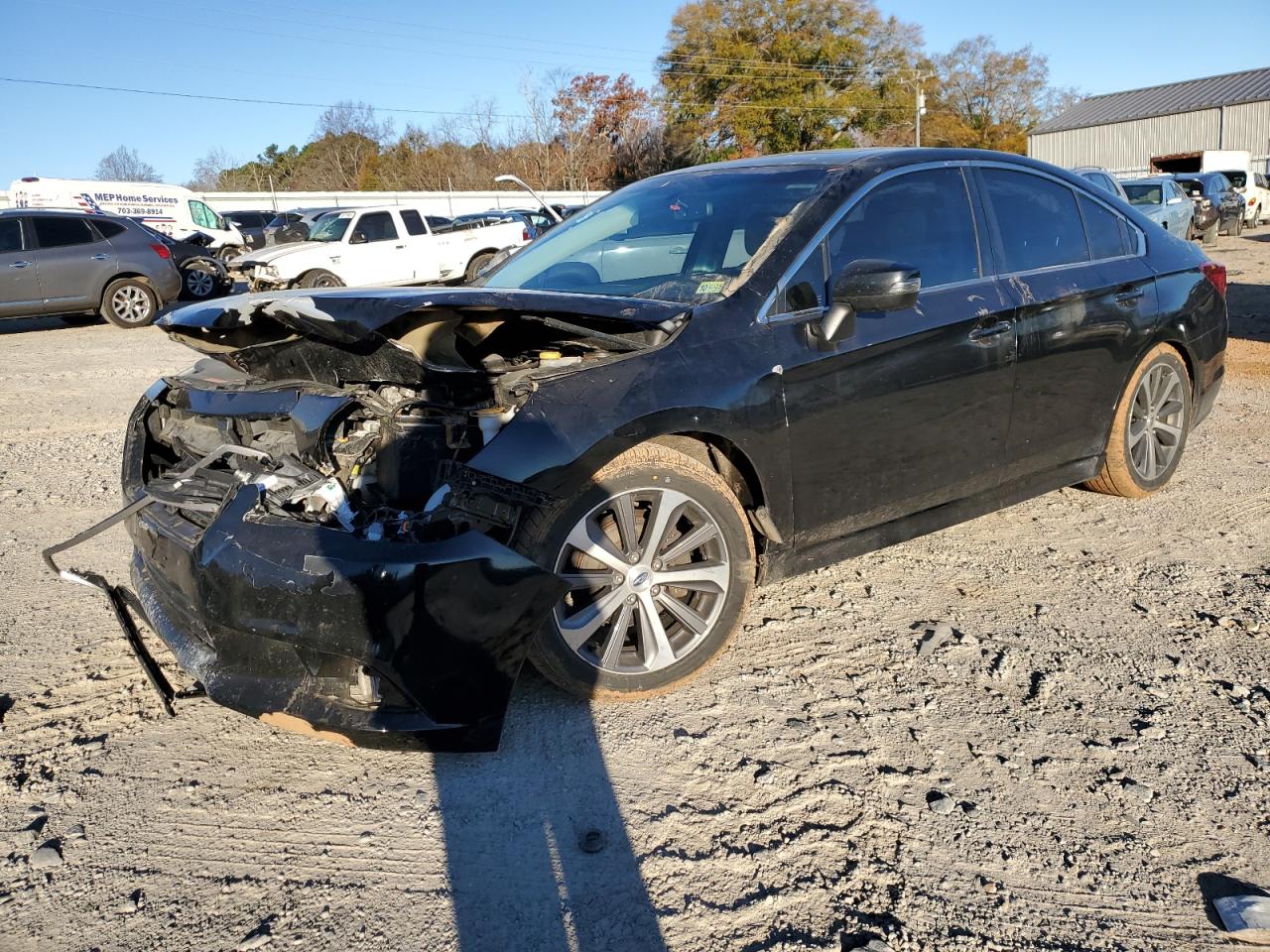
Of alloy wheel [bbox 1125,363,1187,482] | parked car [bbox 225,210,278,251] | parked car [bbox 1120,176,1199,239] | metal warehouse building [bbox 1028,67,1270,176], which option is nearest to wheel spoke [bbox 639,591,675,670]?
alloy wheel [bbox 1125,363,1187,482]

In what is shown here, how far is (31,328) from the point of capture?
15484mm

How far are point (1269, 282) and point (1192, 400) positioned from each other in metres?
11.7

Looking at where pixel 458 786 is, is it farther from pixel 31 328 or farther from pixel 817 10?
pixel 817 10

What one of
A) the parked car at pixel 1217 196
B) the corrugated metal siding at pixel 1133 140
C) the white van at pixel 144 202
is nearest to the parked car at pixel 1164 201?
the parked car at pixel 1217 196

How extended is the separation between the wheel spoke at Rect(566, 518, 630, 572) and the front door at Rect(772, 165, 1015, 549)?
0.73 metres

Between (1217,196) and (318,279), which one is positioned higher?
(1217,196)

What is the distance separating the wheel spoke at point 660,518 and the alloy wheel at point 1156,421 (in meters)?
2.76

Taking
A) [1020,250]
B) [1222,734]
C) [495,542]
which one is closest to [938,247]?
[1020,250]

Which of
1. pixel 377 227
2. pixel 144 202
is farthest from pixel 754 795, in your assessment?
pixel 144 202

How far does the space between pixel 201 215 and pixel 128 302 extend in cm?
1160

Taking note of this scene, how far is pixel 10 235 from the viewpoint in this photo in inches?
537

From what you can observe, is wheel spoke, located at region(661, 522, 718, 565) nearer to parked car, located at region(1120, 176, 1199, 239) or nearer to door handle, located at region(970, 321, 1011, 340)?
door handle, located at region(970, 321, 1011, 340)

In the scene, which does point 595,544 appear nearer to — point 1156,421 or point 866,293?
point 866,293

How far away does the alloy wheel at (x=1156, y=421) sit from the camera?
4.74m
